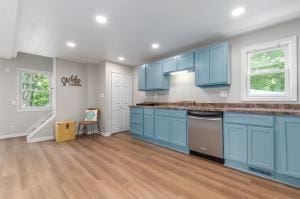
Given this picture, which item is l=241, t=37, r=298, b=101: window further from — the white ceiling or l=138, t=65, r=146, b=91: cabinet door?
l=138, t=65, r=146, b=91: cabinet door

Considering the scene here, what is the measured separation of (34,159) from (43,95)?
3.11m

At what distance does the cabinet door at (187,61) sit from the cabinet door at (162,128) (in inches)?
50.7

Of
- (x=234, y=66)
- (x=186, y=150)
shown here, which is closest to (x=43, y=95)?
(x=186, y=150)

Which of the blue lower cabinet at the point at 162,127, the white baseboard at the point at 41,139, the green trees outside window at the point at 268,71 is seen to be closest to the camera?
the green trees outside window at the point at 268,71

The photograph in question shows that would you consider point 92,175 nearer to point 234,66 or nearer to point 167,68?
point 167,68

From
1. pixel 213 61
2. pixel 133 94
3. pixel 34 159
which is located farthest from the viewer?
pixel 133 94

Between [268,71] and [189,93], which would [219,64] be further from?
[189,93]

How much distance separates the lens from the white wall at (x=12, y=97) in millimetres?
4633

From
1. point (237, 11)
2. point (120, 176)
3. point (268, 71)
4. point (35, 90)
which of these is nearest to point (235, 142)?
point (268, 71)

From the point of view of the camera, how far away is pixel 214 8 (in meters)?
2.26

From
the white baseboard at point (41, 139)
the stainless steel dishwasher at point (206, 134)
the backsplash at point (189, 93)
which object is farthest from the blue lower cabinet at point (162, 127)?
the white baseboard at point (41, 139)

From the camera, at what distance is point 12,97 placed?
479 centimetres

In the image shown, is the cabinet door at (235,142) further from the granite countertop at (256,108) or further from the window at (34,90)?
the window at (34,90)

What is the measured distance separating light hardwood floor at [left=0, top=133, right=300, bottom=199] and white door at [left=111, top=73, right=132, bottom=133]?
1.72 meters
